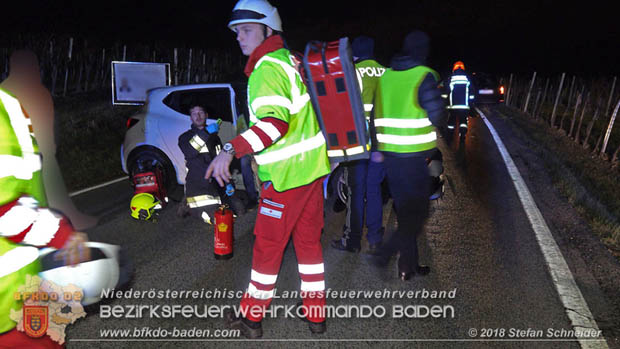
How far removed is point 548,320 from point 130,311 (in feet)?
9.78

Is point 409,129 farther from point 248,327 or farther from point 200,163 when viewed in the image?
point 200,163

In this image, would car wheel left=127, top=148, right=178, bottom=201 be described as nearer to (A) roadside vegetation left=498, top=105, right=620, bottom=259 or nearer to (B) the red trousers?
(B) the red trousers

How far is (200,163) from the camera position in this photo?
20.4ft

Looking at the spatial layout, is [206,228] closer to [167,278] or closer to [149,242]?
[149,242]

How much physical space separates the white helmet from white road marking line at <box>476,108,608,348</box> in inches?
112

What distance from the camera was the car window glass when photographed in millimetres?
7238

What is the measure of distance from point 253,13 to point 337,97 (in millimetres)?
693

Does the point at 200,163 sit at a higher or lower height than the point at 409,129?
lower

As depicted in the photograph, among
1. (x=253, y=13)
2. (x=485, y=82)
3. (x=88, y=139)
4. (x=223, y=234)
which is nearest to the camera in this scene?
(x=253, y=13)

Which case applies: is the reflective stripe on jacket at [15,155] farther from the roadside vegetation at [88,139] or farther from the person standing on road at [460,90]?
the person standing on road at [460,90]

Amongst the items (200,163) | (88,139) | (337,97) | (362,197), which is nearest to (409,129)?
(362,197)

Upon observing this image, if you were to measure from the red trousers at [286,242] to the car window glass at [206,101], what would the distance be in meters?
4.19

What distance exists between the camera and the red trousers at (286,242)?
3.17 metres

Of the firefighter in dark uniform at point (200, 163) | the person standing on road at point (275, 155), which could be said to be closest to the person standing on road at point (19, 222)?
the person standing on road at point (275, 155)
